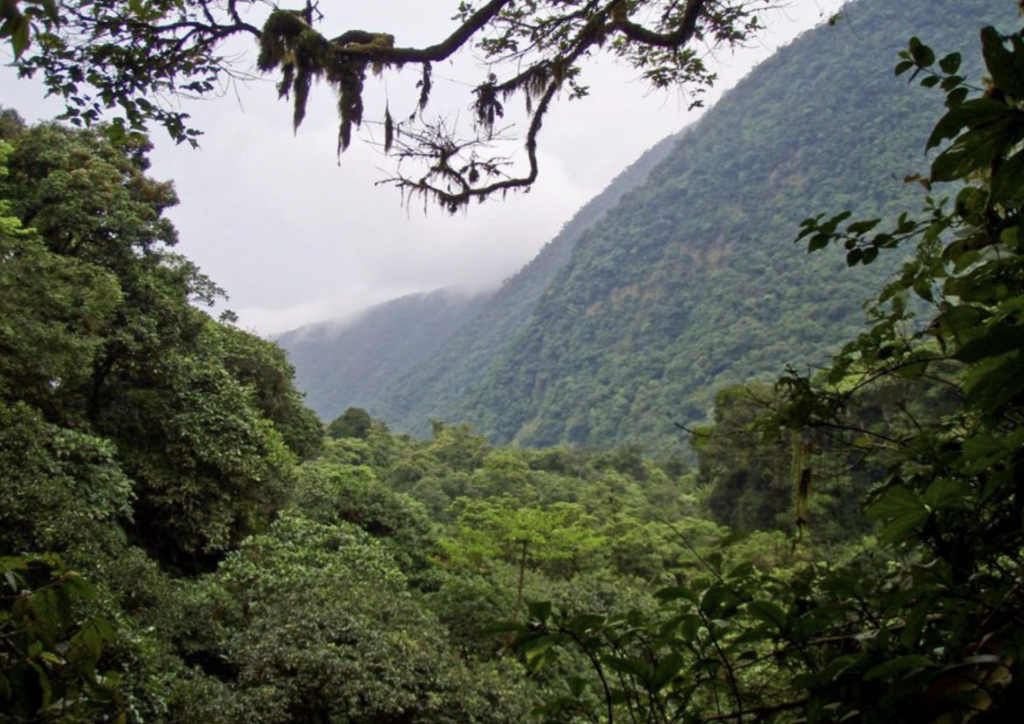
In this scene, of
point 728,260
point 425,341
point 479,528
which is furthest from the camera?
point 425,341

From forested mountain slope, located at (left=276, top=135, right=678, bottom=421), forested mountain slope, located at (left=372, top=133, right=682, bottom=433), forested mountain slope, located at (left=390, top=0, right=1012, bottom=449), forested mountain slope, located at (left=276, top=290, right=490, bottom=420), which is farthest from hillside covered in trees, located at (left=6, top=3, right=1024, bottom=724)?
forested mountain slope, located at (left=276, top=290, right=490, bottom=420)

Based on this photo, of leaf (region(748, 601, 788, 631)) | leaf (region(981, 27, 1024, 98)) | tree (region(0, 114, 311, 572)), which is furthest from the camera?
tree (region(0, 114, 311, 572))

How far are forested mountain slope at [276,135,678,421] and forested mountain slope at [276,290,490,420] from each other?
20 cm

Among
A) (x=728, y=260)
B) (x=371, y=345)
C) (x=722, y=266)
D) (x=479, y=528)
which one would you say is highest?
(x=371, y=345)

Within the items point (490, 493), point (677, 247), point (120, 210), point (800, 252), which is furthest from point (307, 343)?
point (120, 210)

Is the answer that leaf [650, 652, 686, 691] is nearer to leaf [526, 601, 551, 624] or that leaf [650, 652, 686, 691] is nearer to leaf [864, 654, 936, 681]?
leaf [526, 601, 551, 624]

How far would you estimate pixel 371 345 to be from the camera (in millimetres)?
94625

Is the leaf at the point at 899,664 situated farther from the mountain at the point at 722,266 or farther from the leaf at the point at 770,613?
the mountain at the point at 722,266

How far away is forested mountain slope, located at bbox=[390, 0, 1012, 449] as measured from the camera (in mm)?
34812

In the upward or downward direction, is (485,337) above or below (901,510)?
above

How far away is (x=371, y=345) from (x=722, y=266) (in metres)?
60.8

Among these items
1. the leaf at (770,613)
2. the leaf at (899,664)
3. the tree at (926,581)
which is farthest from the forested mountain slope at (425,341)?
the leaf at (899,664)

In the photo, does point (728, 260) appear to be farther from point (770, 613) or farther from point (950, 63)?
point (770, 613)

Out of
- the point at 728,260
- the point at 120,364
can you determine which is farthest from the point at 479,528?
the point at 728,260
